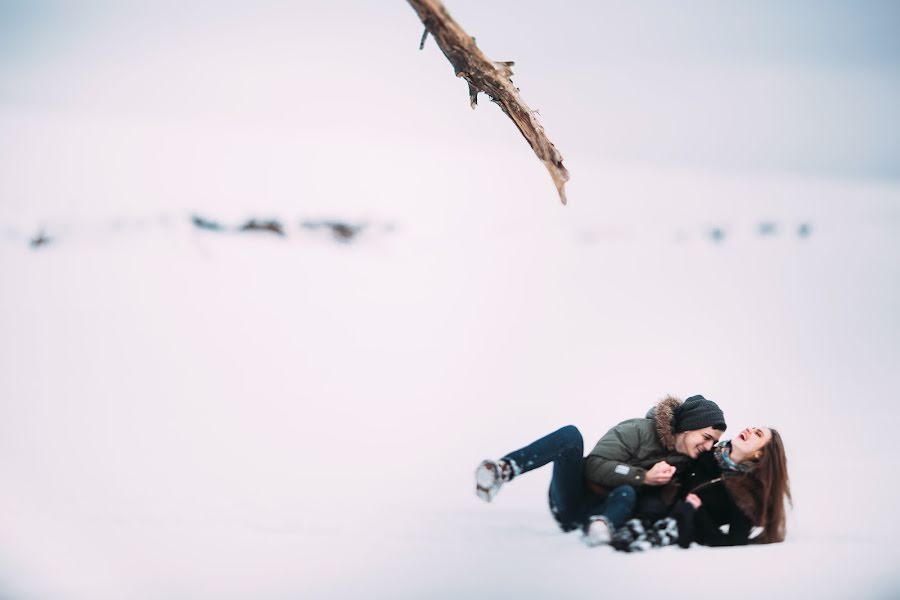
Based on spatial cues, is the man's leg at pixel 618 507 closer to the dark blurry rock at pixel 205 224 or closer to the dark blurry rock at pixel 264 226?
the dark blurry rock at pixel 264 226

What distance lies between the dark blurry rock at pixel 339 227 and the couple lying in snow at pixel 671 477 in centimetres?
264

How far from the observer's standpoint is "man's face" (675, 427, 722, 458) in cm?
172

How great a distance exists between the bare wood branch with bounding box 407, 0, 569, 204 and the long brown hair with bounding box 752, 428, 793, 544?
2.73 feet

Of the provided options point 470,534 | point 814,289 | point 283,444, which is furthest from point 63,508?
point 814,289

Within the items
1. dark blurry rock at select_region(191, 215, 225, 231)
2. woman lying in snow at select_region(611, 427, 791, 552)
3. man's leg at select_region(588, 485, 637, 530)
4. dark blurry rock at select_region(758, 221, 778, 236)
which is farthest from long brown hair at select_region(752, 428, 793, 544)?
dark blurry rock at select_region(191, 215, 225, 231)

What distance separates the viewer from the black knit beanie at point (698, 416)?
1701 mm

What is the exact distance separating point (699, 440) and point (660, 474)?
14cm

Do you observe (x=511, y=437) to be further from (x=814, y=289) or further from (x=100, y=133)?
(x=100, y=133)

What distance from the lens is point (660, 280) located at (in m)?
3.88

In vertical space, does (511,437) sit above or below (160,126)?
below

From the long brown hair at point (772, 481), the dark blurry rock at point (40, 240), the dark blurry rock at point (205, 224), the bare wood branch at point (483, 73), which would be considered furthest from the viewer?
the dark blurry rock at point (205, 224)

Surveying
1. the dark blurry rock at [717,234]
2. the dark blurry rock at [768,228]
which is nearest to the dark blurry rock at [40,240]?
the dark blurry rock at [717,234]

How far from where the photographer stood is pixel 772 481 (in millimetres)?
1741

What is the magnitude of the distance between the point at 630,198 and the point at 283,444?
2951 mm
